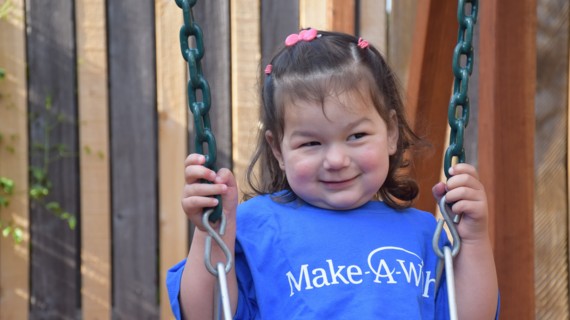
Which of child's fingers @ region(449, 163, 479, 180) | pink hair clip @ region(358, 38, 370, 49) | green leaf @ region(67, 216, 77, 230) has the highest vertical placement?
pink hair clip @ region(358, 38, 370, 49)

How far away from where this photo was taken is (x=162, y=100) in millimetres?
2617

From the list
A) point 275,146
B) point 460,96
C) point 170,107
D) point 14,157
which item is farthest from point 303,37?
point 14,157

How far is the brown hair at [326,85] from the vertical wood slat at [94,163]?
1.39 m

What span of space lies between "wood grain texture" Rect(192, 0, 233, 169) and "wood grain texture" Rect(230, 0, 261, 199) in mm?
28

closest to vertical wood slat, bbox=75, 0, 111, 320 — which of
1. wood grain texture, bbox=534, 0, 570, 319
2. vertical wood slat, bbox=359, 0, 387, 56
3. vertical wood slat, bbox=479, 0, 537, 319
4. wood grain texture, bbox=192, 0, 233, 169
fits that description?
wood grain texture, bbox=192, 0, 233, 169

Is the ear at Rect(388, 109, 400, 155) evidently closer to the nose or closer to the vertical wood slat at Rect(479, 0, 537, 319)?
the nose

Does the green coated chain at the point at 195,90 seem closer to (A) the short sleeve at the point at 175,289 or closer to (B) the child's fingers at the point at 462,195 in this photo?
(A) the short sleeve at the point at 175,289

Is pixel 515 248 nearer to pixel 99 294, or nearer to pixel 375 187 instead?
pixel 375 187

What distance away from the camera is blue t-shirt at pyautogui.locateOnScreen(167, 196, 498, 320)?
1.15 m

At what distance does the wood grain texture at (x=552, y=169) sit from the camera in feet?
6.89

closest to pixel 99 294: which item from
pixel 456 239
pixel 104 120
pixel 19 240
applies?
pixel 19 240

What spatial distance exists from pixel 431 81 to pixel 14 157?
6.85 ft

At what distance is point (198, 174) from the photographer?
1.06 m

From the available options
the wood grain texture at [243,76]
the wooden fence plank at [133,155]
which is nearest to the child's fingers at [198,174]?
the wood grain texture at [243,76]
